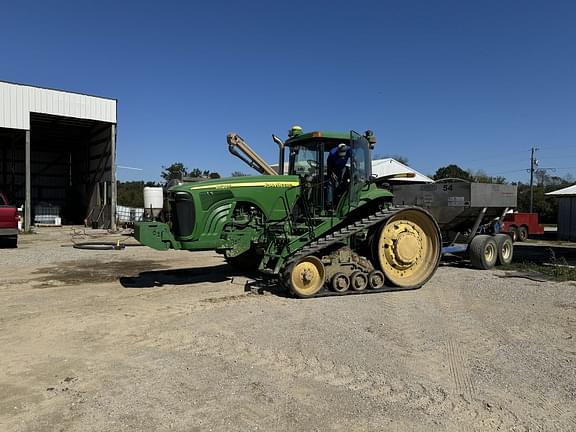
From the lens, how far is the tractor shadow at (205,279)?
27.0 ft

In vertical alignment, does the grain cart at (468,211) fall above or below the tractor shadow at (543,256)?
above

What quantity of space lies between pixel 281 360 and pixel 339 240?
→ 3.37 meters

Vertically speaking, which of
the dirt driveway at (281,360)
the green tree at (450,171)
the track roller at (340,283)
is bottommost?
the dirt driveway at (281,360)

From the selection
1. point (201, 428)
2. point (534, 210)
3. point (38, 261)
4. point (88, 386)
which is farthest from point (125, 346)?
point (534, 210)

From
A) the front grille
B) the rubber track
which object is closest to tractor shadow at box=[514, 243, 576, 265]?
the rubber track

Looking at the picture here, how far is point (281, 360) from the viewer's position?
4820 millimetres

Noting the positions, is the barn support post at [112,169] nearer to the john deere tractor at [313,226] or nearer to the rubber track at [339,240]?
the john deere tractor at [313,226]

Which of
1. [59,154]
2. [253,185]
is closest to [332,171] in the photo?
[253,185]

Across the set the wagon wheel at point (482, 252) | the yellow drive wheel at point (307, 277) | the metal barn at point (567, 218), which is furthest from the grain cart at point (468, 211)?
the metal barn at point (567, 218)

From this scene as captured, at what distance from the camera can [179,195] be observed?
7.69 meters

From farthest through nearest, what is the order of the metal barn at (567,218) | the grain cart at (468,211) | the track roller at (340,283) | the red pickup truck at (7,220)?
the metal barn at (567,218) < the red pickup truck at (7,220) < the grain cart at (468,211) < the track roller at (340,283)

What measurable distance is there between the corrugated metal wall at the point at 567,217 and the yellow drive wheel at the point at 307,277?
968 inches

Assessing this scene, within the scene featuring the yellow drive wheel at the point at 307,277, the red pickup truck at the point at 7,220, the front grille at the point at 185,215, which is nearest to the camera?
the yellow drive wheel at the point at 307,277

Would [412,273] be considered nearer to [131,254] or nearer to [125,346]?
[125,346]
